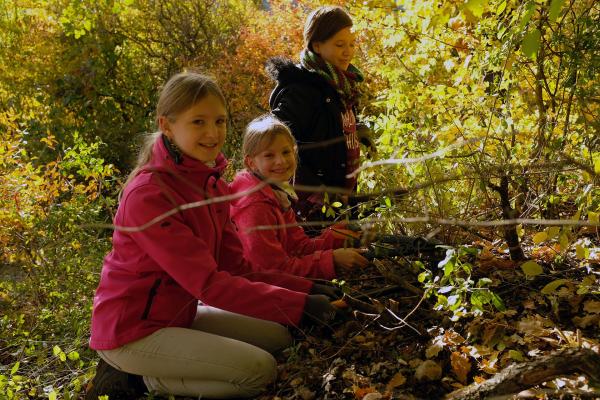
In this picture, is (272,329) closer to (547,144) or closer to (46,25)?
(547,144)

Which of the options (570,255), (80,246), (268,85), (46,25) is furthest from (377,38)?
(46,25)

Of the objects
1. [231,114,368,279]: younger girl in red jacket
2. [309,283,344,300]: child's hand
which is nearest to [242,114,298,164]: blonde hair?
[231,114,368,279]: younger girl in red jacket

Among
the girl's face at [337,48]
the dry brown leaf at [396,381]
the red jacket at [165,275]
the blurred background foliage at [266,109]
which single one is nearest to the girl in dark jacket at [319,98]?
the girl's face at [337,48]

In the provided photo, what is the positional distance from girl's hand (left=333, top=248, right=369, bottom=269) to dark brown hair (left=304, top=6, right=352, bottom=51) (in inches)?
59.8

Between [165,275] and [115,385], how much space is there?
1.94ft

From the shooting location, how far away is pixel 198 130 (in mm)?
2742

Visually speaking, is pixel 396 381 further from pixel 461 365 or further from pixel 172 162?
pixel 172 162

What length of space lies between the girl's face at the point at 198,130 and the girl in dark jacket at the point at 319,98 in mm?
1003

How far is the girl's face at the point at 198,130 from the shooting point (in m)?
2.74

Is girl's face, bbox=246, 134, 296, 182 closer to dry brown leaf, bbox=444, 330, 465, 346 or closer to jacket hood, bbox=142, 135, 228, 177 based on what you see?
jacket hood, bbox=142, 135, 228, 177

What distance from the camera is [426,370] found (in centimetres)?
223

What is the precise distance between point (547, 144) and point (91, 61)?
856 centimetres

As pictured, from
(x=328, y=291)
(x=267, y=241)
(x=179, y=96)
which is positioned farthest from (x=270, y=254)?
(x=179, y=96)

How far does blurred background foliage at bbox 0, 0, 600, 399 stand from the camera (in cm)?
280
